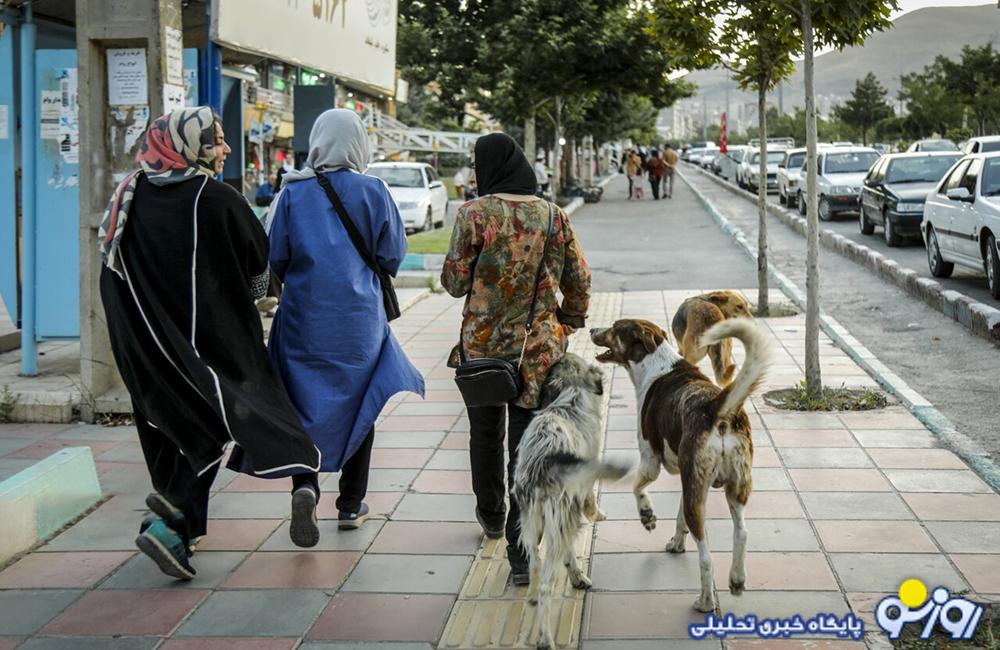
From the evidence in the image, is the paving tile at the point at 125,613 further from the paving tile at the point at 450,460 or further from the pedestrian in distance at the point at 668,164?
the pedestrian in distance at the point at 668,164

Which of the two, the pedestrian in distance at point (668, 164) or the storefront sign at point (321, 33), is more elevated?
the pedestrian in distance at point (668, 164)

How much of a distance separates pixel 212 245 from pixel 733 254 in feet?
49.6

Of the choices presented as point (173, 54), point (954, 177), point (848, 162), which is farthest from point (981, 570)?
point (848, 162)

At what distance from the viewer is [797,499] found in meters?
5.78

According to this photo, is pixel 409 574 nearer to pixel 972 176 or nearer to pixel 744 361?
pixel 744 361

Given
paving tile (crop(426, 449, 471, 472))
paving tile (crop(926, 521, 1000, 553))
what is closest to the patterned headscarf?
paving tile (crop(426, 449, 471, 472))

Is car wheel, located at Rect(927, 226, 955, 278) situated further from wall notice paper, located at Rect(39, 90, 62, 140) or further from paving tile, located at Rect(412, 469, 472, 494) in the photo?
wall notice paper, located at Rect(39, 90, 62, 140)

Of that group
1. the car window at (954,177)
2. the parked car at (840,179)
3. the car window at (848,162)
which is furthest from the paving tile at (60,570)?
the car window at (848,162)

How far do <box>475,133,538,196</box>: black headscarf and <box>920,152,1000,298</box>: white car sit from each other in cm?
947

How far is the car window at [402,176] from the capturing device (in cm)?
2603

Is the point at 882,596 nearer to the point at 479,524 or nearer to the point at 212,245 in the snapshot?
the point at 479,524

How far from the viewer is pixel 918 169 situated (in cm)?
2036

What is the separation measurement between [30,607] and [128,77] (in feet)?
13.2

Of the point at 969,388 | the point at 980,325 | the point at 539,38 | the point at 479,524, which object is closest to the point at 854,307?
the point at 980,325
